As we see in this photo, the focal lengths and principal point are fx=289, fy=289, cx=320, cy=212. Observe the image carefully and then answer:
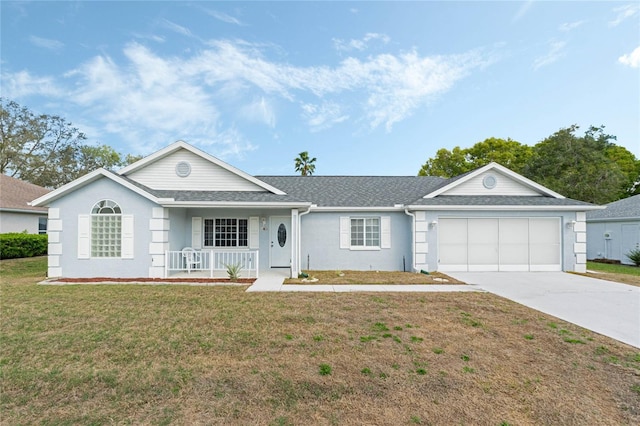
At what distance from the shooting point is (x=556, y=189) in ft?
78.4

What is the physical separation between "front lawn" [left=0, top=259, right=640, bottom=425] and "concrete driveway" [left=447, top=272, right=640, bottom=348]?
0.68 meters

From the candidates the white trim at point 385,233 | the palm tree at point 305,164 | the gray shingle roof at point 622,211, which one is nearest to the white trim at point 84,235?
the white trim at point 385,233

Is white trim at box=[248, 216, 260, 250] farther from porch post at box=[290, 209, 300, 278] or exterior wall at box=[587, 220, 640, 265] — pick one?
exterior wall at box=[587, 220, 640, 265]

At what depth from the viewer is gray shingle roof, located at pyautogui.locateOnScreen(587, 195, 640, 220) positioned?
1694 centimetres

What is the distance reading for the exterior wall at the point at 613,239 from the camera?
1672cm

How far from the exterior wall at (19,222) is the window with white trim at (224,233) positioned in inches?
568

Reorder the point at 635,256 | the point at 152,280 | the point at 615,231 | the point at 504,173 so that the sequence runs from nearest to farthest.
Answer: the point at 152,280 < the point at 504,173 < the point at 635,256 < the point at 615,231

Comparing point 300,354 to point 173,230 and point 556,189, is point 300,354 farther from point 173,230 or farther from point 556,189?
point 556,189

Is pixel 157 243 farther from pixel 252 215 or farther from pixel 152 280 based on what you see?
pixel 252 215

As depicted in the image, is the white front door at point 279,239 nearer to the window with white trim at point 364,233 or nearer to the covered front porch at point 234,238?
the covered front porch at point 234,238

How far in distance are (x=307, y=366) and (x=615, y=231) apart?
22.7m

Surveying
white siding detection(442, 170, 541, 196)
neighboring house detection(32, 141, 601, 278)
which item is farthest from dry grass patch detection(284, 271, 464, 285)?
white siding detection(442, 170, 541, 196)

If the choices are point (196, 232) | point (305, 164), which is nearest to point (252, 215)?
point (196, 232)

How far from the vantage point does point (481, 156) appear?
3594 cm
